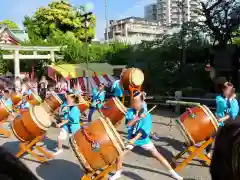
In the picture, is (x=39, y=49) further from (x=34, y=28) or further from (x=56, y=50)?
(x=34, y=28)

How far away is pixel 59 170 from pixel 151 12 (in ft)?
343

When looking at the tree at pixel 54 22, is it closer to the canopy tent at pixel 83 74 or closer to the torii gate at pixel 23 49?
the torii gate at pixel 23 49

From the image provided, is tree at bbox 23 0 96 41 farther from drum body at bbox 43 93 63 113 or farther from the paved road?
the paved road

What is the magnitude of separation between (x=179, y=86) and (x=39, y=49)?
996cm

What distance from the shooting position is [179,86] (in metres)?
12.7

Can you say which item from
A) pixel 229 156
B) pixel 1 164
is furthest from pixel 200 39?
pixel 1 164

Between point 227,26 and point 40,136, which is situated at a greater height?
point 227,26

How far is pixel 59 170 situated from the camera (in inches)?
224

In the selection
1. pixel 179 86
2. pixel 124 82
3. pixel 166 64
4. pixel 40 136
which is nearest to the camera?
pixel 40 136

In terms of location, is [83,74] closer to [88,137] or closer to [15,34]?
[88,137]

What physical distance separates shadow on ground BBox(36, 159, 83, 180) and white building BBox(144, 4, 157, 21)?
94.3 metres

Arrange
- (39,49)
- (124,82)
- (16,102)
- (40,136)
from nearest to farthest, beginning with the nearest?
(40,136)
(124,82)
(16,102)
(39,49)

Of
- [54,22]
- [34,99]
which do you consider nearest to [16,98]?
[34,99]

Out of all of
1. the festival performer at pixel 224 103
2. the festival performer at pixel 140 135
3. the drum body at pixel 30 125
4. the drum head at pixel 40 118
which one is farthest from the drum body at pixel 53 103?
the festival performer at pixel 224 103
